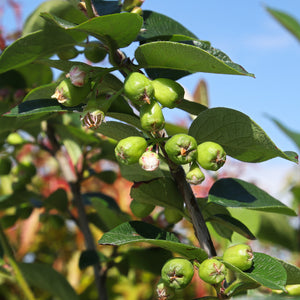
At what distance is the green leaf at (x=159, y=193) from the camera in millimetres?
663

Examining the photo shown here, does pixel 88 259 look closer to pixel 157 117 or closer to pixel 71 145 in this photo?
pixel 71 145

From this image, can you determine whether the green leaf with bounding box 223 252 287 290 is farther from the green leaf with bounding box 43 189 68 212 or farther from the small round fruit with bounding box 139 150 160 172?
the green leaf with bounding box 43 189 68 212

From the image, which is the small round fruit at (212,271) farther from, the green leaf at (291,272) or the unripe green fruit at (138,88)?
the unripe green fruit at (138,88)

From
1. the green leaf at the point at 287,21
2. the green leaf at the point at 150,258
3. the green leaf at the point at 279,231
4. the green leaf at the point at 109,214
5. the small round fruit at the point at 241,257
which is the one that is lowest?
the green leaf at the point at 279,231

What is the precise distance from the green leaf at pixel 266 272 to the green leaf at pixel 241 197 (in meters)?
0.07

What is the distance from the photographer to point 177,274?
563 millimetres

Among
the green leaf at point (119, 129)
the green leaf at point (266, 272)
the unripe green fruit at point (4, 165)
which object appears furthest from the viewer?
the unripe green fruit at point (4, 165)

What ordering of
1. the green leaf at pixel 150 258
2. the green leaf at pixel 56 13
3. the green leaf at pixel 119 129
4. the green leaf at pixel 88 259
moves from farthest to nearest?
the green leaf at pixel 150 258 < the green leaf at pixel 88 259 < the green leaf at pixel 56 13 < the green leaf at pixel 119 129

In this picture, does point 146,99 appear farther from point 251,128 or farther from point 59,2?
point 59,2

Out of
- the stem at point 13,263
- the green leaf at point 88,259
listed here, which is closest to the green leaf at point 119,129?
the green leaf at point 88,259

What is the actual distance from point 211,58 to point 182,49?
4cm


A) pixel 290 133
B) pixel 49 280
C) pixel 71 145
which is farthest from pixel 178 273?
pixel 71 145

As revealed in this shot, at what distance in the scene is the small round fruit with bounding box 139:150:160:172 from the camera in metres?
0.56

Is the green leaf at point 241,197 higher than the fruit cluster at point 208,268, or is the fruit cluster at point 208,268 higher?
the green leaf at point 241,197
